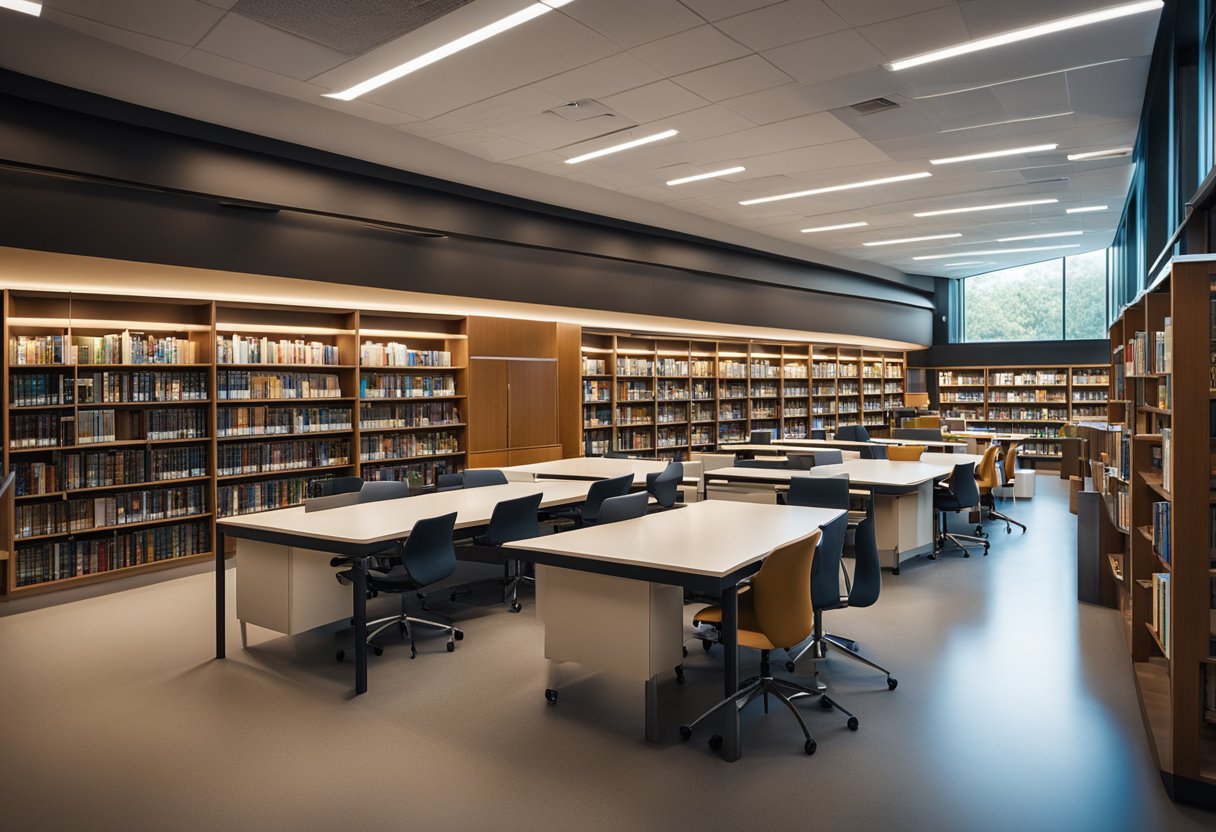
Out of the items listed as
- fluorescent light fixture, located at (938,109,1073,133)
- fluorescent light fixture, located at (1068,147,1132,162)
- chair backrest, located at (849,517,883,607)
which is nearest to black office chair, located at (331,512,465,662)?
chair backrest, located at (849,517,883,607)

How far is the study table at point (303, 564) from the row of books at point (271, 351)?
2.67 meters

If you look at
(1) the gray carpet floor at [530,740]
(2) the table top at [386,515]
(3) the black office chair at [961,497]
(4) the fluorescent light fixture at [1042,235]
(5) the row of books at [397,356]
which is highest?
(4) the fluorescent light fixture at [1042,235]

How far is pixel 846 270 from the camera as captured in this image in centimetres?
1384

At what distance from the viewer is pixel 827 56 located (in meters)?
5.16

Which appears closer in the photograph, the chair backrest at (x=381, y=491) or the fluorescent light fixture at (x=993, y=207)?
the chair backrest at (x=381, y=491)

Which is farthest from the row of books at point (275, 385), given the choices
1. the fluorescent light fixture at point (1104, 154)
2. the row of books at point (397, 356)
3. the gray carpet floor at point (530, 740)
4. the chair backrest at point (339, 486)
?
the fluorescent light fixture at point (1104, 154)

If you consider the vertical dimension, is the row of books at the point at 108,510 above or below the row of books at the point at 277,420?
below

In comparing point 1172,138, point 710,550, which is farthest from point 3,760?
point 1172,138

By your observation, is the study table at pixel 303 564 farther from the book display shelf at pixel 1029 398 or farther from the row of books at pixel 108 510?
the book display shelf at pixel 1029 398

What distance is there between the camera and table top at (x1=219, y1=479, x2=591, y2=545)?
4.21 metres

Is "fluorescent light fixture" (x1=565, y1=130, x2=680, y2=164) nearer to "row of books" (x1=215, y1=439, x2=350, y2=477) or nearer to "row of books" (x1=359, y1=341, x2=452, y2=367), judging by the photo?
"row of books" (x1=359, y1=341, x2=452, y2=367)

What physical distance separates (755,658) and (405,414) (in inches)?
203

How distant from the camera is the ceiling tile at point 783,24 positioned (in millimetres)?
4477

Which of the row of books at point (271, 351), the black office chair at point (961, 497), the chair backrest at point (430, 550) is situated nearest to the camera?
the chair backrest at point (430, 550)
